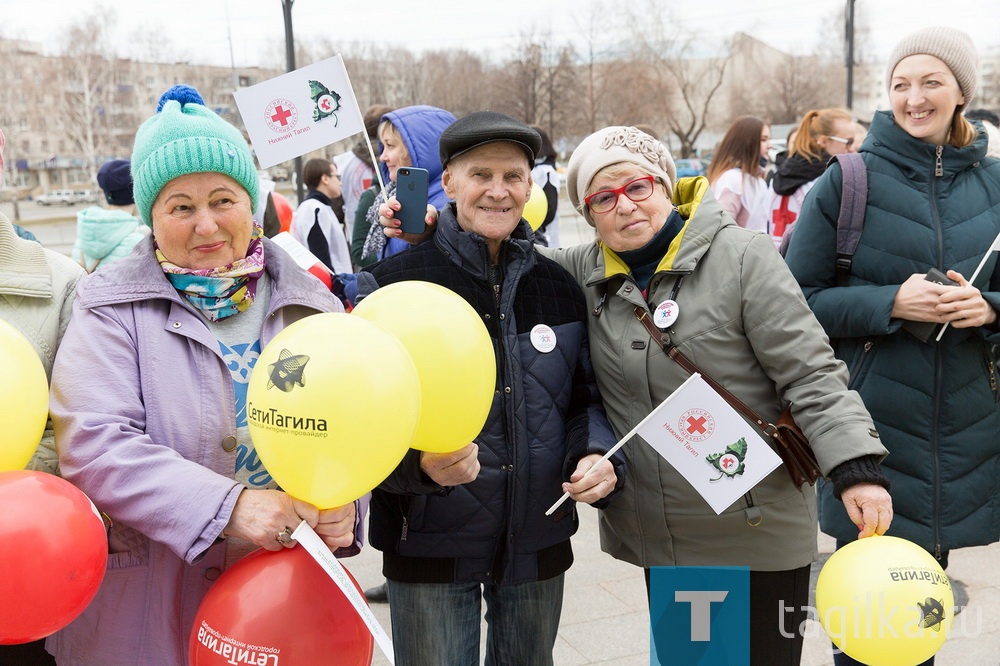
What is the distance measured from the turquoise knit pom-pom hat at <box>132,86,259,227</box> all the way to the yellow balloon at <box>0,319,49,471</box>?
0.49 meters

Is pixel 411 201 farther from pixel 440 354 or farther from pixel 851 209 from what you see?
pixel 851 209

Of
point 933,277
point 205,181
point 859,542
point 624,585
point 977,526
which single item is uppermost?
point 205,181

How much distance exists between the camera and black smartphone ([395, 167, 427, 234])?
127 inches

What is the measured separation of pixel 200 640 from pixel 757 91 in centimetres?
7113

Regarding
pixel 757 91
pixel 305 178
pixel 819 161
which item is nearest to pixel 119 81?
pixel 757 91

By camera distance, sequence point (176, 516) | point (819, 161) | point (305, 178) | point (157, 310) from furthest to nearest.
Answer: point (305, 178) < point (819, 161) < point (157, 310) < point (176, 516)

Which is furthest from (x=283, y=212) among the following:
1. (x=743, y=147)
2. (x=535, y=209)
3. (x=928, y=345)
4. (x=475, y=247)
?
(x=928, y=345)

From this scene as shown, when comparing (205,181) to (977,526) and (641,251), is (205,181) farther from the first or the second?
(977,526)

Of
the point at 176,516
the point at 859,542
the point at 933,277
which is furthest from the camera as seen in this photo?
the point at 933,277

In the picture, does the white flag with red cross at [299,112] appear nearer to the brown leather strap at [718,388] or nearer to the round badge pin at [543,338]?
the round badge pin at [543,338]

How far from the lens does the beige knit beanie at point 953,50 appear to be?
10.3 feet

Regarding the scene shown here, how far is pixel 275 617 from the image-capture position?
1.96m

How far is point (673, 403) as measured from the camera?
2506 mm

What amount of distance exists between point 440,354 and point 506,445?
58cm
